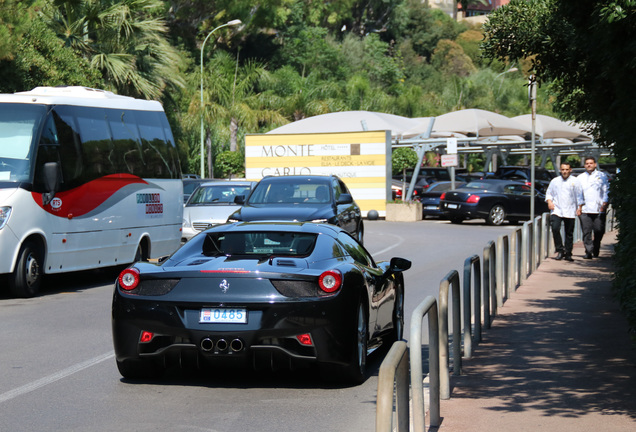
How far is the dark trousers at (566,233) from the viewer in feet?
64.4

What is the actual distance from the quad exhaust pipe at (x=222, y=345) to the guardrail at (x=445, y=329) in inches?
56.6

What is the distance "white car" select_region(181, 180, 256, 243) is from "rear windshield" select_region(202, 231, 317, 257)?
1194cm

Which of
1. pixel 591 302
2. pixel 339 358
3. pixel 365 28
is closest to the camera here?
pixel 339 358

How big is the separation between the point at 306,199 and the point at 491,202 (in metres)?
15.7

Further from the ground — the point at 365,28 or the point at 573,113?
the point at 365,28

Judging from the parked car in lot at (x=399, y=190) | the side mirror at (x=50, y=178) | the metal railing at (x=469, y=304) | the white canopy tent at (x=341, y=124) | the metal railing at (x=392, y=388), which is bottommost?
the parked car in lot at (x=399, y=190)

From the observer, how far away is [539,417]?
22.0ft

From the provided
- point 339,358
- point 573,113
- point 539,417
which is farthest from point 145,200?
point 539,417

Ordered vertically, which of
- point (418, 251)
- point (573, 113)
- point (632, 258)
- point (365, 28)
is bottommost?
point (418, 251)

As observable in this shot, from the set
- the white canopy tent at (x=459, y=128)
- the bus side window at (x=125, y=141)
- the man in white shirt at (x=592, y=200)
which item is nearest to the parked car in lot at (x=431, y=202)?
the white canopy tent at (x=459, y=128)

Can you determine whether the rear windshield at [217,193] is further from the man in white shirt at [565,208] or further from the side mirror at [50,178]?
the side mirror at [50,178]

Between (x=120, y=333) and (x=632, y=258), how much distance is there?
3.87 metres

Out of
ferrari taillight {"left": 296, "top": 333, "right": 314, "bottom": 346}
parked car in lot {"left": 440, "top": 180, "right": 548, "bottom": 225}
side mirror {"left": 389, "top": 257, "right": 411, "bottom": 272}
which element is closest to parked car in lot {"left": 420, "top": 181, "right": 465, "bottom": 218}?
parked car in lot {"left": 440, "top": 180, "right": 548, "bottom": 225}

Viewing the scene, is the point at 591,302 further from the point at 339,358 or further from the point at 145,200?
the point at 145,200
